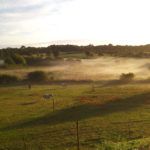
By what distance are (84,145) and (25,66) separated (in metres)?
88.0

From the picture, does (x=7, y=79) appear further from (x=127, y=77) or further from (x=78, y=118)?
(x=78, y=118)

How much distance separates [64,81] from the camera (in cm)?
9188

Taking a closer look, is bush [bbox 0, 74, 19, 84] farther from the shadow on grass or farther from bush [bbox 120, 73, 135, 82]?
the shadow on grass

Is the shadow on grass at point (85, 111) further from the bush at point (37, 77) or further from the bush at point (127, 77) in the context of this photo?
the bush at point (37, 77)

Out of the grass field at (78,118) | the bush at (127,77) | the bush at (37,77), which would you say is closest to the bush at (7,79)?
the bush at (37,77)

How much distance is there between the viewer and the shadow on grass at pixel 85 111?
44.7 metres

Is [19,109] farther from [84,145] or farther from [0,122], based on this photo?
[84,145]

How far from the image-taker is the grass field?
34312mm

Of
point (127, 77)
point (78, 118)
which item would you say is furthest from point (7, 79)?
point (78, 118)

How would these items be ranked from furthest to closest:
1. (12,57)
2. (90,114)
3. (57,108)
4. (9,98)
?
(12,57) → (9,98) → (57,108) → (90,114)

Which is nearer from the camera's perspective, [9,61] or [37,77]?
[37,77]

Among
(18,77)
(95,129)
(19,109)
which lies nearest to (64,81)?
(18,77)

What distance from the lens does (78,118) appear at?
4606 centimetres

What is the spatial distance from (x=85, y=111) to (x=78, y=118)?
4.49 meters
